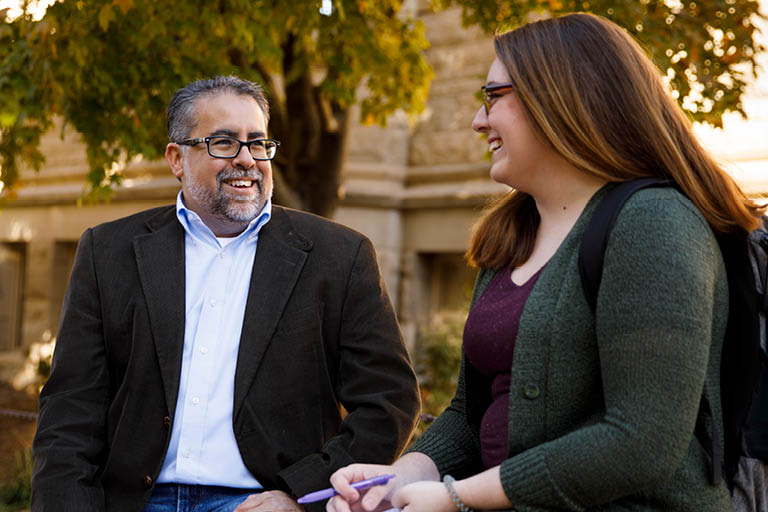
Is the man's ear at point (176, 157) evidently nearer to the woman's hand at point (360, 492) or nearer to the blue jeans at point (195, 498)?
the blue jeans at point (195, 498)

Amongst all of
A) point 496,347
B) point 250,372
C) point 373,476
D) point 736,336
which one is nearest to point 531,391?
point 496,347

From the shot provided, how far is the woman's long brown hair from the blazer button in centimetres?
52

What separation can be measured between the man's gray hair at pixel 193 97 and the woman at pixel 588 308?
1362 millimetres

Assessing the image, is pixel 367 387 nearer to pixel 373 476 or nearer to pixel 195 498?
pixel 195 498

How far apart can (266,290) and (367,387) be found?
50 cm

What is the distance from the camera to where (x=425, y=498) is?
6.47 ft

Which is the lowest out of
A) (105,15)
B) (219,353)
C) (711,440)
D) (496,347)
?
(219,353)

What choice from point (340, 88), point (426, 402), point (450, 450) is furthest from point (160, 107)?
point (450, 450)

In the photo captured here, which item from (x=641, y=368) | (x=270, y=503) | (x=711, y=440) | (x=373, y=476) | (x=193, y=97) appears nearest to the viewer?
(x=641, y=368)

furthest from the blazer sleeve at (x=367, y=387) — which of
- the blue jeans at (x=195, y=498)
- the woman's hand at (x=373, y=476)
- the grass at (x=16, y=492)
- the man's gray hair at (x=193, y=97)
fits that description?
the grass at (x=16, y=492)

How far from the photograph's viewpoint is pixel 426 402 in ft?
25.2

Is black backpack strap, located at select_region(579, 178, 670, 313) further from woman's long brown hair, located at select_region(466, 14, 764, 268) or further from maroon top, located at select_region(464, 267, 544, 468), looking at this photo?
maroon top, located at select_region(464, 267, 544, 468)

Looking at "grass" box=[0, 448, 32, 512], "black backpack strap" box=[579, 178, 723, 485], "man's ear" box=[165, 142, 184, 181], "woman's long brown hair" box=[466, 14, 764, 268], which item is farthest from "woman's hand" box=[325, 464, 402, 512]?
"grass" box=[0, 448, 32, 512]

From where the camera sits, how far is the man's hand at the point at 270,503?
285 cm
